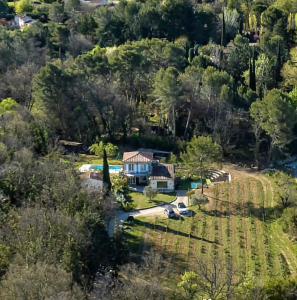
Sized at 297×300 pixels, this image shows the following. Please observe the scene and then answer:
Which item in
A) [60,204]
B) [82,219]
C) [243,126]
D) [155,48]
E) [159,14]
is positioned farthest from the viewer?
[159,14]

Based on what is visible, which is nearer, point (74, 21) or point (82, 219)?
point (82, 219)

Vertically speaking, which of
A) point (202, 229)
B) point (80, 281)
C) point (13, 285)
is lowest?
point (202, 229)

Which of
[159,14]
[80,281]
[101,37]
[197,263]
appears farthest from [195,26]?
[80,281]

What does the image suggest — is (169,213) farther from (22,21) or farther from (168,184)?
(22,21)

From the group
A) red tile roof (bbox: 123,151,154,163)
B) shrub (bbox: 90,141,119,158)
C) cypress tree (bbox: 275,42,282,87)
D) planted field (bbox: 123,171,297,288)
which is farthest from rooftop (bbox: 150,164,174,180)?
cypress tree (bbox: 275,42,282,87)

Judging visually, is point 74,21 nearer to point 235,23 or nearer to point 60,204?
point 235,23

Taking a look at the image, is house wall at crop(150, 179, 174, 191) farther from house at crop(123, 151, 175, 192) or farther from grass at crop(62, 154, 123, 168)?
grass at crop(62, 154, 123, 168)

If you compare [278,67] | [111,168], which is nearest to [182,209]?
[111,168]
